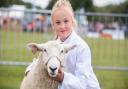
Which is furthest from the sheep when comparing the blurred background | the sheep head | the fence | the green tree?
the green tree

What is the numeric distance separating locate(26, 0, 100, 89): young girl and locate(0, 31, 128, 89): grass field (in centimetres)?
593

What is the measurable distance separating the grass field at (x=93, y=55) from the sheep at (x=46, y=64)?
5878 millimetres

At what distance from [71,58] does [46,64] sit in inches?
15.0

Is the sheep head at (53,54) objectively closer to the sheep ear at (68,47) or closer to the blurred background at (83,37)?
the sheep ear at (68,47)

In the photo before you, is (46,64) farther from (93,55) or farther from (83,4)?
(83,4)

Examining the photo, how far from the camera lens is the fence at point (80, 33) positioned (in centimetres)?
1193

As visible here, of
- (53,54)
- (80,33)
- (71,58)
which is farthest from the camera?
(80,33)

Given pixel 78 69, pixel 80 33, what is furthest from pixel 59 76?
pixel 80 33

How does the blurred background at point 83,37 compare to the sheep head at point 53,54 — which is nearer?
the sheep head at point 53,54

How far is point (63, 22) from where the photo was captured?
513 cm

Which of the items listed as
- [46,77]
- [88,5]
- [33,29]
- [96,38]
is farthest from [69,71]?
[88,5]

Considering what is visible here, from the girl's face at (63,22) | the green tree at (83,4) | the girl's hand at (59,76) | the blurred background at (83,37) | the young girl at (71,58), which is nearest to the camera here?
the girl's hand at (59,76)

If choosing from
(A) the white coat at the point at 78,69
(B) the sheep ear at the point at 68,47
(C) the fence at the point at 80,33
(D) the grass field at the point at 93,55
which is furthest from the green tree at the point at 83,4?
(B) the sheep ear at the point at 68,47

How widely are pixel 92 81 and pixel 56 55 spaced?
567mm
